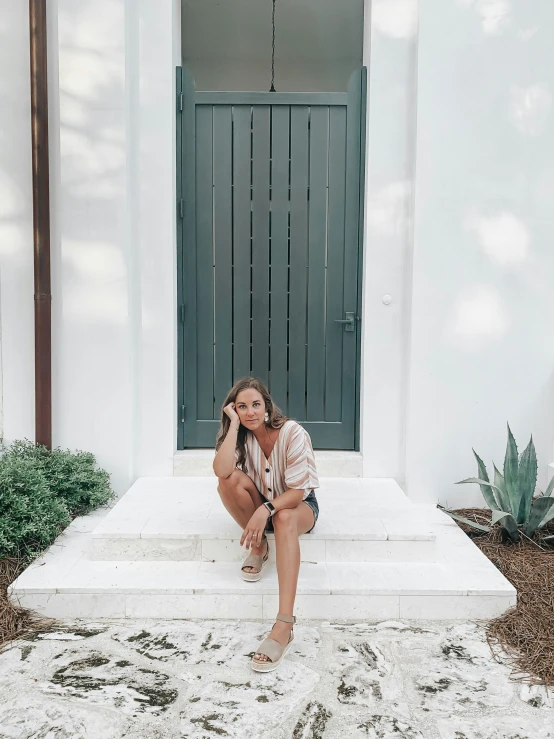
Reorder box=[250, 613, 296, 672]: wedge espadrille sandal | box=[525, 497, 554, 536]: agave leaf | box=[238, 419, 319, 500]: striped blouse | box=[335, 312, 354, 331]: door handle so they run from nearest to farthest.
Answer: box=[250, 613, 296, 672]: wedge espadrille sandal → box=[238, 419, 319, 500]: striped blouse → box=[525, 497, 554, 536]: agave leaf → box=[335, 312, 354, 331]: door handle

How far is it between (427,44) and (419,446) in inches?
93.7

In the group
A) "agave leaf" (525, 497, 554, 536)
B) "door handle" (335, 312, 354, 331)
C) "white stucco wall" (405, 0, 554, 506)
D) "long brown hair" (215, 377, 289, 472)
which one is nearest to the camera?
"long brown hair" (215, 377, 289, 472)

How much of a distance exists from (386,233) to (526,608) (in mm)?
2273

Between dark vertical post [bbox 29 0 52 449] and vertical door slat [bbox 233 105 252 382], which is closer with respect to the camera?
dark vertical post [bbox 29 0 52 449]

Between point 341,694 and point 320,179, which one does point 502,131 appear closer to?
point 320,179

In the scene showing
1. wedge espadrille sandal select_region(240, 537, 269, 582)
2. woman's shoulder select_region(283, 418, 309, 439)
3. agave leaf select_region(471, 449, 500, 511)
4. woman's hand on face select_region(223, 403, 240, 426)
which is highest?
woman's hand on face select_region(223, 403, 240, 426)

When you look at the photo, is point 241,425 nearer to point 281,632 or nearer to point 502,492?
point 281,632

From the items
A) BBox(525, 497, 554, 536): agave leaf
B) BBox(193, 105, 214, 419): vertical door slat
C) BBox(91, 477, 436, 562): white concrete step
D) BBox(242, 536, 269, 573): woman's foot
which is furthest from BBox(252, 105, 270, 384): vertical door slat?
BBox(525, 497, 554, 536): agave leaf

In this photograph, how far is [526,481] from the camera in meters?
3.47

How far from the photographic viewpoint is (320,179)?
13.9 ft

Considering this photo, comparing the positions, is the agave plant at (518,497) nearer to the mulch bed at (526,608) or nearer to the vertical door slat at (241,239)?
the mulch bed at (526,608)

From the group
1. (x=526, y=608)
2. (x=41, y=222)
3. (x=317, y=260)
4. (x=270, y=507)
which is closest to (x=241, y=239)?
(x=317, y=260)

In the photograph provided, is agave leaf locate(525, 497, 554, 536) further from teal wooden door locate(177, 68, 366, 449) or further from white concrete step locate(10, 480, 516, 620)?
teal wooden door locate(177, 68, 366, 449)

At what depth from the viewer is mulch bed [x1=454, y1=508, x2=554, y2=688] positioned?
2.56 metres
